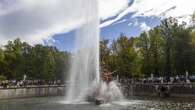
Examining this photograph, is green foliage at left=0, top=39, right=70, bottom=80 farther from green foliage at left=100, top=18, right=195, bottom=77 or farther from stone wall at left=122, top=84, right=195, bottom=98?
stone wall at left=122, top=84, right=195, bottom=98

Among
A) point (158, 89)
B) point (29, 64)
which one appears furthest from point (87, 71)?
point (29, 64)

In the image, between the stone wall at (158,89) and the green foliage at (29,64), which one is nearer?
the stone wall at (158,89)

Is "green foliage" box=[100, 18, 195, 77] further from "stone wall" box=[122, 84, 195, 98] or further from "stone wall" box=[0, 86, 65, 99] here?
"stone wall" box=[0, 86, 65, 99]

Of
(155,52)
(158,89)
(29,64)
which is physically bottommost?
(158,89)

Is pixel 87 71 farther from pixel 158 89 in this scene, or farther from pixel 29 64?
pixel 29 64

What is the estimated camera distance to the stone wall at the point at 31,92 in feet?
255

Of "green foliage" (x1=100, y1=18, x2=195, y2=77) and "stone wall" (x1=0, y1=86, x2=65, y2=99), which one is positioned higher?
"green foliage" (x1=100, y1=18, x2=195, y2=77)

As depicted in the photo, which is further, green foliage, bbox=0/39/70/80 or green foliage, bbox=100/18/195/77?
green foliage, bbox=0/39/70/80

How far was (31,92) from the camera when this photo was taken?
278 feet

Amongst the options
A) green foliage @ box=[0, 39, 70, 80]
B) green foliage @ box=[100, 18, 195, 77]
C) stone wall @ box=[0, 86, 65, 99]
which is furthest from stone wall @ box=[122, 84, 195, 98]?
green foliage @ box=[0, 39, 70, 80]

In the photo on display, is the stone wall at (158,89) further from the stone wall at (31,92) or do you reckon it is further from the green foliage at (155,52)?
the stone wall at (31,92)

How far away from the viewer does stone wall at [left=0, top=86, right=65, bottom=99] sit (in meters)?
77.7

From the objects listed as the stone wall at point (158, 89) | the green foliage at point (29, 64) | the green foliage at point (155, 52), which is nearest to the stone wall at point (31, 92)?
the green foliage at point (155, 52)

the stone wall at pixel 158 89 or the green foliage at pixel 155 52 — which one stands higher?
the green foliage at pixel 155 52
